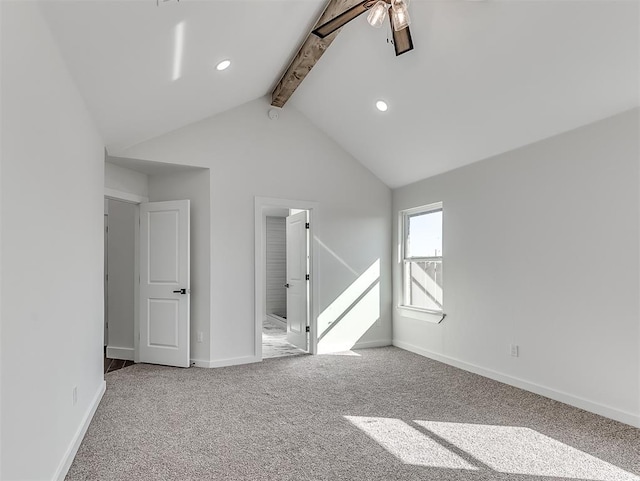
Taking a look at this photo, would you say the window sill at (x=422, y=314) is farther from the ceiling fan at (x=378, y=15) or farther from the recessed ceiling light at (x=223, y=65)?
the recessed ceiling light at (x=223, y=65)

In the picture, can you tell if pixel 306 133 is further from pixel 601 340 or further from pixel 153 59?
pixel 601 340

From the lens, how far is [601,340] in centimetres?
335

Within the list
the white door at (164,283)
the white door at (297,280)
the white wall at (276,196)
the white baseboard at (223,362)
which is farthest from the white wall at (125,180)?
the white baseboard at (223,362)

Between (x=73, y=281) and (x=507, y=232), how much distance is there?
382 centimetres

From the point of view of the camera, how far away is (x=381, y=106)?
4.52m

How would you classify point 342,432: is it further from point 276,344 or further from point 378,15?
point 276,344

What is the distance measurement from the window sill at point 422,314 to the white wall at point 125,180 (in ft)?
12.1

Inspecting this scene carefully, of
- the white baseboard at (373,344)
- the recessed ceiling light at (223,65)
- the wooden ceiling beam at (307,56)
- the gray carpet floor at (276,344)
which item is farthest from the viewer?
the white baseboard at (373,344)

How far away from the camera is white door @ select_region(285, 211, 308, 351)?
557 centimetres

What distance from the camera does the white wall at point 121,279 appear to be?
17.0ft

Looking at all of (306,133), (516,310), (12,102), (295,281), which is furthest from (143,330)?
(516,310)

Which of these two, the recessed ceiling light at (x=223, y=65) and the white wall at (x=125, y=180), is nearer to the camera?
the recessed ceiling light at (x=223, y=65)

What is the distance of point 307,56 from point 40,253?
2941 millimetres

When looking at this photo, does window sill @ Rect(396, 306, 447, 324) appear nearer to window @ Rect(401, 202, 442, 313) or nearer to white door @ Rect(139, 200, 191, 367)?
window @ Rect(401, 202, 442, 313)
